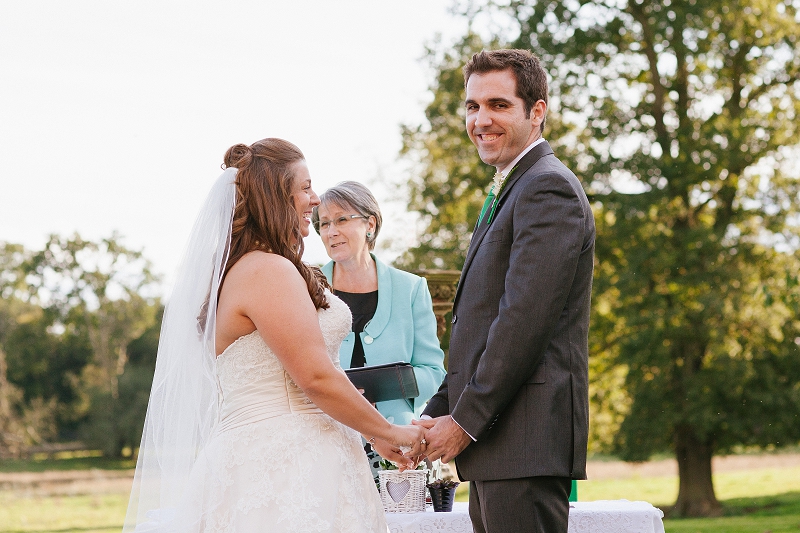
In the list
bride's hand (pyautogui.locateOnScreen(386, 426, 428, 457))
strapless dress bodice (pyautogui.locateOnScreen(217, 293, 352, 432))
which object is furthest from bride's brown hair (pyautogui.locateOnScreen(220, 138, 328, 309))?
bride's hand (pyautogui.locateOnScreen(386, 426, 428, 457))

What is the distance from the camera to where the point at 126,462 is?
29094 mm

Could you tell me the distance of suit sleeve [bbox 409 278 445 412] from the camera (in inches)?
163

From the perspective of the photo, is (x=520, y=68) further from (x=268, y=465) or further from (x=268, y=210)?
(x=268, y=465)

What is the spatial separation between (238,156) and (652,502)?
48.1 ft

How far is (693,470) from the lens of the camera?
13.7 m

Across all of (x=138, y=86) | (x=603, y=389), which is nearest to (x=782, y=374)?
(x=603, y=389)

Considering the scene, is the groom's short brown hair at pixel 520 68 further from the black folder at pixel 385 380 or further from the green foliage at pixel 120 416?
the green foliage at pixel 120 416

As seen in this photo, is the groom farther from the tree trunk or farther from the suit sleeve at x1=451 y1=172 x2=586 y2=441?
the tree trunk

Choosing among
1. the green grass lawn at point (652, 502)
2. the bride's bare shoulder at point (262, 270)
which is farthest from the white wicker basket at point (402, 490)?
the green grass lawn at point (652, 502)

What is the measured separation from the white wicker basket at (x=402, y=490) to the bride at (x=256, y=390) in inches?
14.4

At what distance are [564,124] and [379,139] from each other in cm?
363

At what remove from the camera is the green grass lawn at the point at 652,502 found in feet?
38.2

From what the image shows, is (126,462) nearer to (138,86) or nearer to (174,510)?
(138,86)

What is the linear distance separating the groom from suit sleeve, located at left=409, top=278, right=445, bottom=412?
1.26 metres
